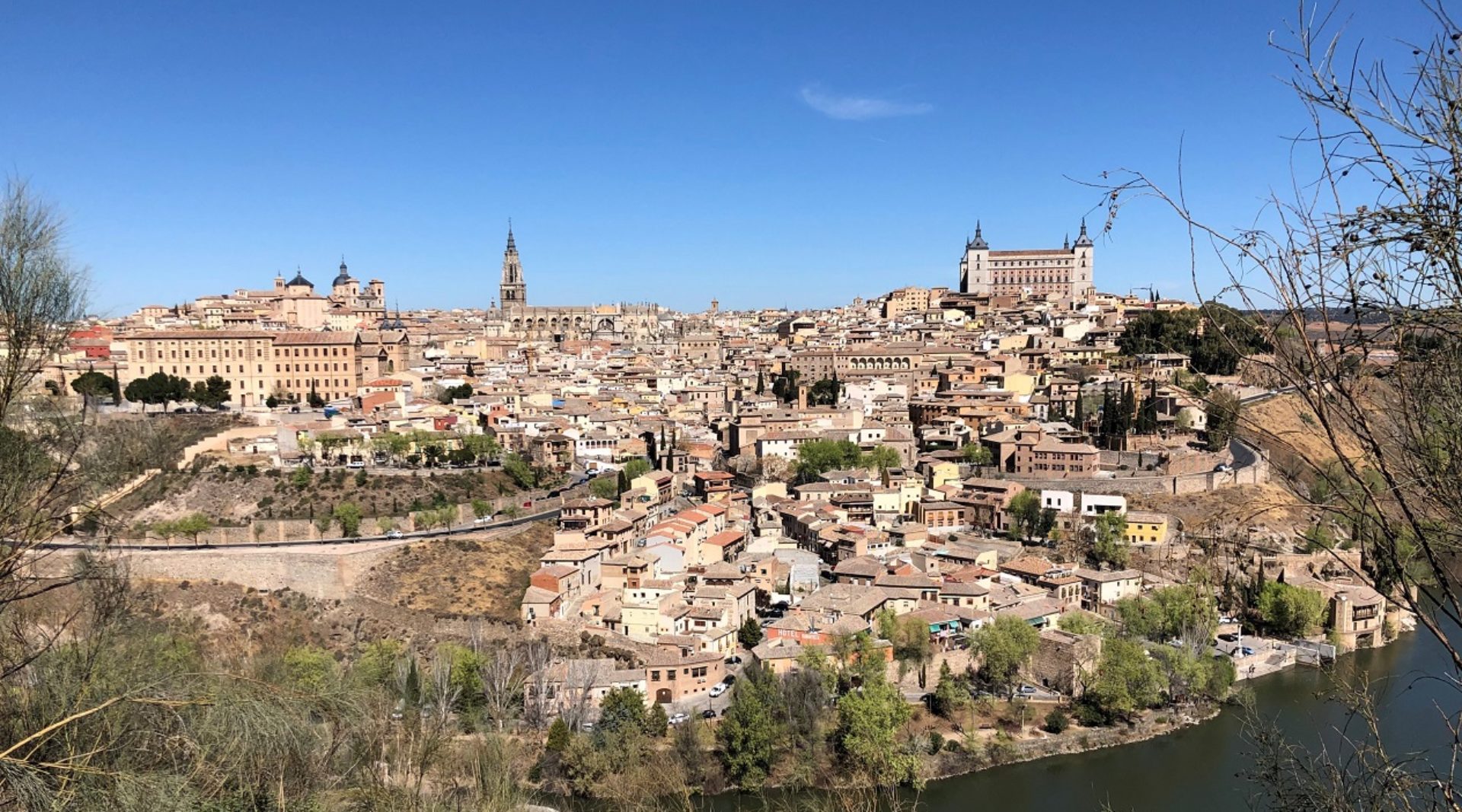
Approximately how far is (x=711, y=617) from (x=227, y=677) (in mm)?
8165

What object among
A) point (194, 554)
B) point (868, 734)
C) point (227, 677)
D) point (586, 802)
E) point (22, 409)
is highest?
point (22, 409)

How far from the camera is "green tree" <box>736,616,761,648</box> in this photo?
10250 mm

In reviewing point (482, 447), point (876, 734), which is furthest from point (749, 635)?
point (482, 447)

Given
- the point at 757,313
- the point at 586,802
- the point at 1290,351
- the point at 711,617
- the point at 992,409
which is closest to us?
the point at 1290,351

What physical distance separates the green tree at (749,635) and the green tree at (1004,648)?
233 centimetres

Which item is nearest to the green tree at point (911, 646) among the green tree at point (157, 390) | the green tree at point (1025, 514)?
the green tree at point (1025, 514)

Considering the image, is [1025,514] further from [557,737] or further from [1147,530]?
[557,737]

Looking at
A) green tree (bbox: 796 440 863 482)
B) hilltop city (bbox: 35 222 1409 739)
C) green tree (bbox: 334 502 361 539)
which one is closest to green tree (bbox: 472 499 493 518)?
hilltop city (bbox: 35 222 1409 739)

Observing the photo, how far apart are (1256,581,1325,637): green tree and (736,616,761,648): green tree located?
20.8 ft

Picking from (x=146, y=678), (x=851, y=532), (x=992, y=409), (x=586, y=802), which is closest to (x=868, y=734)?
(x=586, y=802)

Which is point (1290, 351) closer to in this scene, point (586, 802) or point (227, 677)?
point (227, 677)

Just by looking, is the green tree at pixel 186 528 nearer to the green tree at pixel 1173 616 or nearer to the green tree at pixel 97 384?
the green tree at pixel 97 384

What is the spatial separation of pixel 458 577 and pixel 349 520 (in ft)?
6.30

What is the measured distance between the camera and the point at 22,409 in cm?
221
